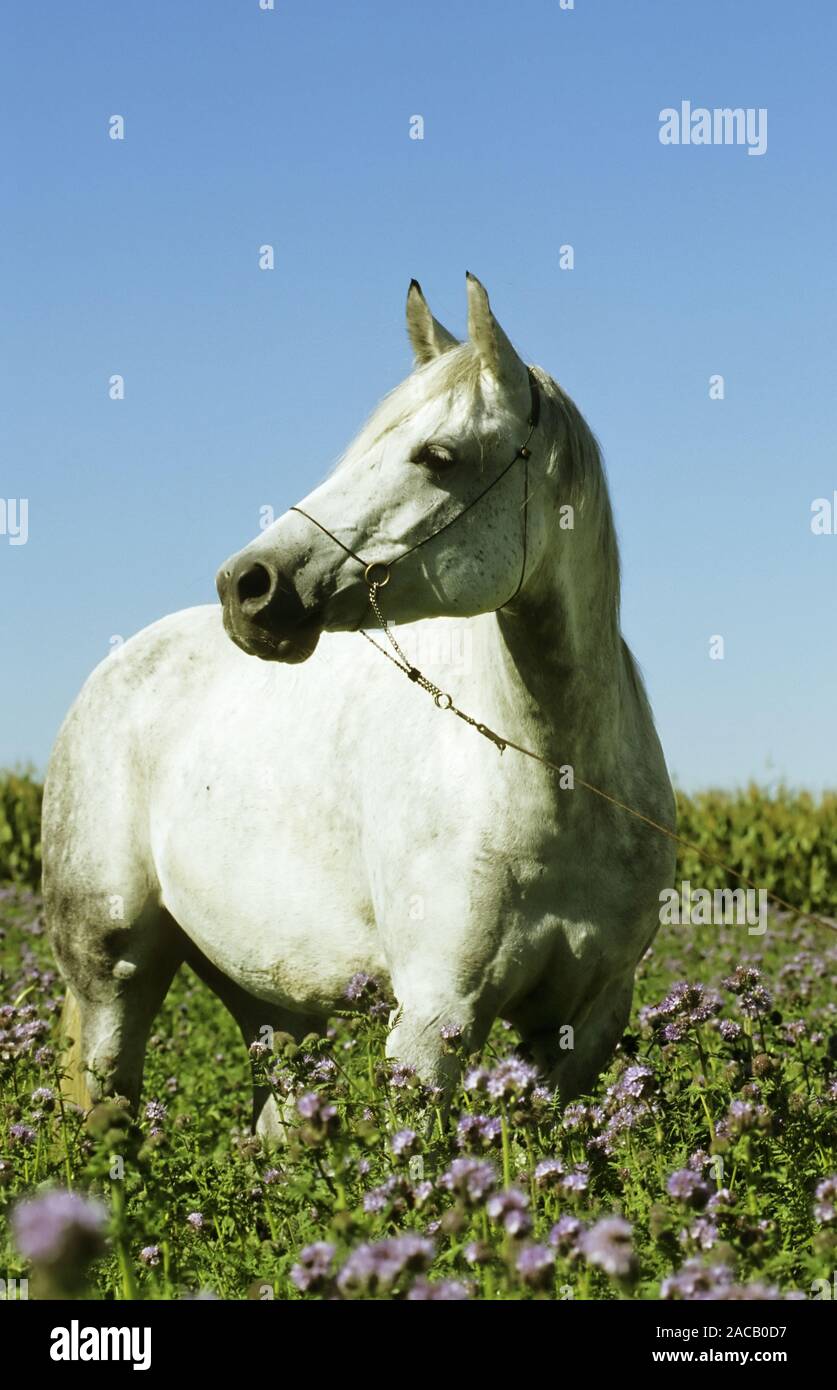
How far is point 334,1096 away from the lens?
4.11m

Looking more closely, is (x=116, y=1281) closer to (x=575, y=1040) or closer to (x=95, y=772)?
(x=575, y=1040)

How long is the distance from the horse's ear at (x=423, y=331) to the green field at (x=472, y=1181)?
2.24 meters

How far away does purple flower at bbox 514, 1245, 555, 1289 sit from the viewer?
98.6 inches

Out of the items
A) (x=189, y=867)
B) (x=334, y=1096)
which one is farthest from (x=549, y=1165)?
(x=189, y=867)

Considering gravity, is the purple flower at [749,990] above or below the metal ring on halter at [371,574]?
below

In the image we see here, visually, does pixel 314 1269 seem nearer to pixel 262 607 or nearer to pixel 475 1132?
pixel 475 1132

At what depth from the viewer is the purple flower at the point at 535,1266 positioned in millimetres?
2504

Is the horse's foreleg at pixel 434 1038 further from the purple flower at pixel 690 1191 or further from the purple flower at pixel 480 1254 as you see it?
the purple flower at pixel 480 1254

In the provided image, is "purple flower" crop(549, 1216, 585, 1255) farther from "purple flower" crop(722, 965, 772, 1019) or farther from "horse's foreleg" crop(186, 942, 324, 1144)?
"horse's foreleg" crop(186, 942, 324, 1144)

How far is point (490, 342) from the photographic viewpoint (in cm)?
437

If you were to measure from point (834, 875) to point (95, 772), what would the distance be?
13.2 metres

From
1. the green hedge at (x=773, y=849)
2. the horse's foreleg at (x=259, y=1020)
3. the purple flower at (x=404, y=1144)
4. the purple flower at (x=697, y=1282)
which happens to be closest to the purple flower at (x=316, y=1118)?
the purple flower at (x=404, y=1144)

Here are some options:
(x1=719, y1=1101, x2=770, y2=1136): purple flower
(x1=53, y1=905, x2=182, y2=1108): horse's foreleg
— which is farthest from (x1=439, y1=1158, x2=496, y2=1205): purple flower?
(x1=53, y1=905, x2=182, y2=1108): horse's foreleg

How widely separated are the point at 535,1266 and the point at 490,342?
2.81m
